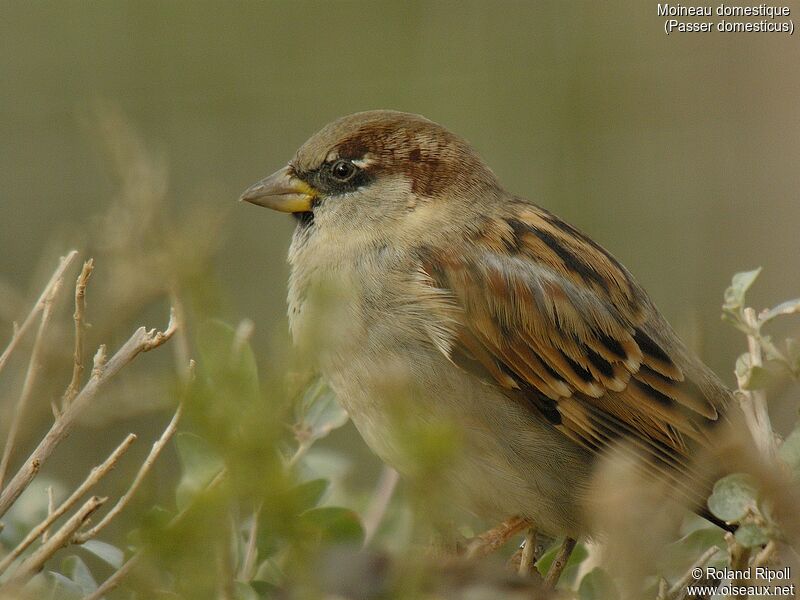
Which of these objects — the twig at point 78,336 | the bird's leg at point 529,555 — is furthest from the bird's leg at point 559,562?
the twig at point 78,336

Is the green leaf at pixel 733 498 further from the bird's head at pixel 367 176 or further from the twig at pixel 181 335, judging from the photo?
the bird's head at pixel 367 176

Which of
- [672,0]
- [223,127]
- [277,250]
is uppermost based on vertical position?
[672,0]

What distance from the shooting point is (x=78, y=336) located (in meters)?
1.14

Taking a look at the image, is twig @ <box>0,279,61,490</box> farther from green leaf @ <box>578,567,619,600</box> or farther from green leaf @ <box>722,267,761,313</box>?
green leaf @ <box>722,267,761,313</box>

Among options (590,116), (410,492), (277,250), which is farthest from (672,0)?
(410,492)

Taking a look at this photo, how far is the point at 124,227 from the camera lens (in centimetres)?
99

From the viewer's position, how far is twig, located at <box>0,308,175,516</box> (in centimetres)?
118

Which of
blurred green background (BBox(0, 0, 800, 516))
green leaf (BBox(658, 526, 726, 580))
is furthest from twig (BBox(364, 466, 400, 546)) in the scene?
blurred green background (BBox(0, 0, 800, 516))

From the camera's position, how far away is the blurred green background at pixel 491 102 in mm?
4609

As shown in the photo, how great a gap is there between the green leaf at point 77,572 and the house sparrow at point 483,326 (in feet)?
2.11

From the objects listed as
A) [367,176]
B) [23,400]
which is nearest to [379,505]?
[23,400]

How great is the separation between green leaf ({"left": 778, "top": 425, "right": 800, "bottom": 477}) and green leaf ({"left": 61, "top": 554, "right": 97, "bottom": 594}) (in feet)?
2.66

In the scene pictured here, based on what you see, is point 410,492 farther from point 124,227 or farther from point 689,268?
point 689,268

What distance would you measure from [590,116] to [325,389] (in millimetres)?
3468
